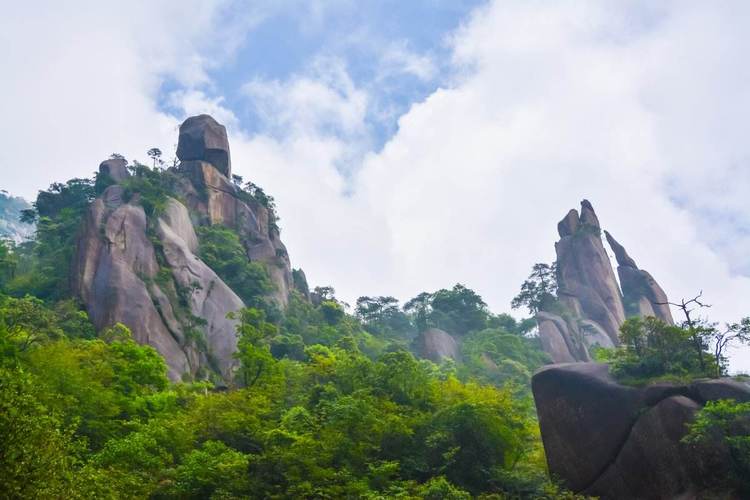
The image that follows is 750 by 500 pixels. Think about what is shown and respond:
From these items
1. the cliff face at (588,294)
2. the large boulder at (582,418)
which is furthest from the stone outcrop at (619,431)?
the cliff face at (588,294)

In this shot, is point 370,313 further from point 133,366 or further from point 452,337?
point 133,366

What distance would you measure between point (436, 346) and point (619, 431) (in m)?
33.4

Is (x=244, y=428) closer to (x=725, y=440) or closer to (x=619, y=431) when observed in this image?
(x=619, y=431)

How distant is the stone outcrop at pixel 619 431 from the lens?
Answer: 15922 millimetres

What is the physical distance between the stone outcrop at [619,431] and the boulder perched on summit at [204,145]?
1709 inches

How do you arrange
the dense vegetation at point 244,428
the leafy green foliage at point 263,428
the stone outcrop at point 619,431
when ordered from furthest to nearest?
the stone outcrop at point 619,431 < the leafy green foliage at point 263,428 < the dense vegetation at point 244,428

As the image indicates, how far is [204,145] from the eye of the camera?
54.7m

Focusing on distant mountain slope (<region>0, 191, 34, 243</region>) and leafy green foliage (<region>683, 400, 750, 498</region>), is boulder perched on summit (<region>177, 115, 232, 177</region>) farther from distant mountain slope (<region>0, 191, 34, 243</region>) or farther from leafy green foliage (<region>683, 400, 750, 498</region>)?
distant mountain slope (<region>0, 191, 34, 243</region>)

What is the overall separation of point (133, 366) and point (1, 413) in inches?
530

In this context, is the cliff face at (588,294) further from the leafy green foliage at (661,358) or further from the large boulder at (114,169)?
the large boulder at (114,169)

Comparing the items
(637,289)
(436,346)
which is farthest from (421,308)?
(637,289)

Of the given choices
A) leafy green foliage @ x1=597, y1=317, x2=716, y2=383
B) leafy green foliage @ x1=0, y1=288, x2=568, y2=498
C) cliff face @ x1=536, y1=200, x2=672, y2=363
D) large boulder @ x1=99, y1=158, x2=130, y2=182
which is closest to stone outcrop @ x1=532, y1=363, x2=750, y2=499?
leafy green foliage @ x1=597, y1=317, x2=716, y2=383

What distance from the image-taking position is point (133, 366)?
75.2 feet

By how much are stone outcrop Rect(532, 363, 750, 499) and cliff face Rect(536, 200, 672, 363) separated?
1329 inches
